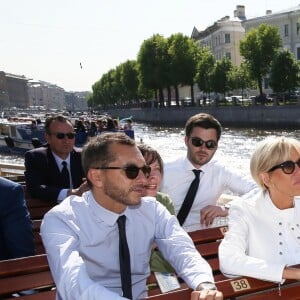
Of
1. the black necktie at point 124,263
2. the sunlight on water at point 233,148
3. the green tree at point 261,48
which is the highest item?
the green tree at point 261,48

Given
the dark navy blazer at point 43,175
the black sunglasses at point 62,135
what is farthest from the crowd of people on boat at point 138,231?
the black sunglasses at point 62,135

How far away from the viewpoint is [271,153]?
2.49m

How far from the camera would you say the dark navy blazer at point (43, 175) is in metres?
4.14

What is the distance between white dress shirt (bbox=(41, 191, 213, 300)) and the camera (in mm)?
2006

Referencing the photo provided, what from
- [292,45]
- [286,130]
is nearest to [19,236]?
[286,130]

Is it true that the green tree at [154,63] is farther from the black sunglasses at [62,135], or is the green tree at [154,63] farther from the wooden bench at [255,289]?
the wooden bench at [255,289]

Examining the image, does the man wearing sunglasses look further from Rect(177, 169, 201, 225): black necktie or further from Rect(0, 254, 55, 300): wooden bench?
Rect(0, 254, 55, 300): wooden bench

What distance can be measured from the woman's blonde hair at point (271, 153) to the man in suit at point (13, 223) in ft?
4.15

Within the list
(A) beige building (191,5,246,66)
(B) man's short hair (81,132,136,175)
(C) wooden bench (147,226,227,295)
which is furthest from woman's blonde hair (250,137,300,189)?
(A) beige building (191,5,246,66)

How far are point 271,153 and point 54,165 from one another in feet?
8.10

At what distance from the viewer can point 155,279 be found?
2.47 metres

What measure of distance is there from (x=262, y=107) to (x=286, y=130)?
5628 mm

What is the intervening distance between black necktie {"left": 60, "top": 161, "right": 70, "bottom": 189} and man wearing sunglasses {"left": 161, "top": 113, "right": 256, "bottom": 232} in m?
1.11

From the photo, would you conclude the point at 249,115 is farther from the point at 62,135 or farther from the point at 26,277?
the point at 26,277
